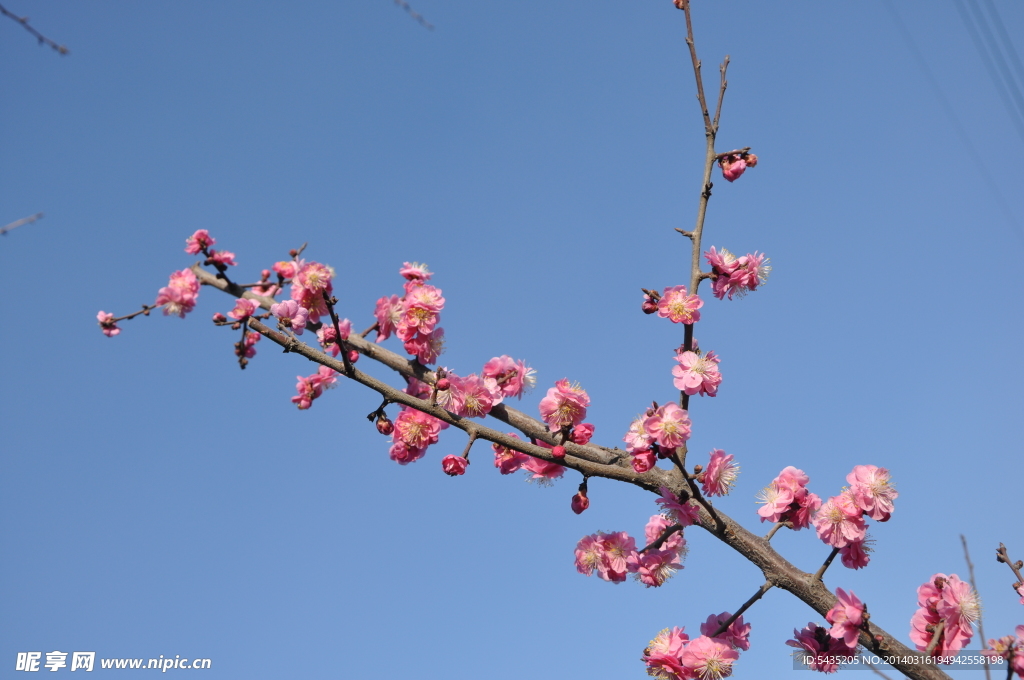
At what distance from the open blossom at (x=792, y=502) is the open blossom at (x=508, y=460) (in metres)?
1.07

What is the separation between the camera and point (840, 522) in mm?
2605

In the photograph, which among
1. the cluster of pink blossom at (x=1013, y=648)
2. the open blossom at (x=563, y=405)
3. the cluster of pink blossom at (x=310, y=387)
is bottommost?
the cluster of pink blossom at (x=1013, y=648)

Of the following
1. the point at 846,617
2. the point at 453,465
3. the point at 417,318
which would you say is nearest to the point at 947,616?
the point at 846,617

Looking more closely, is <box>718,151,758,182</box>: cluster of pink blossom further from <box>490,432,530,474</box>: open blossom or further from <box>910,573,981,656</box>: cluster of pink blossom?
<box>910,573,981,656</box>: cluster of pink blossom

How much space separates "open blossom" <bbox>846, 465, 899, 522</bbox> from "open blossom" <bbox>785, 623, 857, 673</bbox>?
0.51 meters

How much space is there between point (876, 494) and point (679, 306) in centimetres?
111

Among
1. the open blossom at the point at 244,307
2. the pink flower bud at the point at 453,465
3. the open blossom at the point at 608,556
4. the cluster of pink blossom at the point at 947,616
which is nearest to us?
the cluster of pink blossom at the point at 947,616

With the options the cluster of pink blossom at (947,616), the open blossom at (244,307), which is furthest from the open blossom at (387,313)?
the cluster of pink blossom at (947,616)

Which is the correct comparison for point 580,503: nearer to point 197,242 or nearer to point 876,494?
point 876,494

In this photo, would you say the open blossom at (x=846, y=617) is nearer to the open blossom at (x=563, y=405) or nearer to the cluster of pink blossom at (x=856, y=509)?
the cluster of pink blossom at (x=856, y=509)

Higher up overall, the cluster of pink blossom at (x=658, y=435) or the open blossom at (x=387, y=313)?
the open blossom at (x=387, y=313)

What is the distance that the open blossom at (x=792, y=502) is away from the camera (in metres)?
2.65

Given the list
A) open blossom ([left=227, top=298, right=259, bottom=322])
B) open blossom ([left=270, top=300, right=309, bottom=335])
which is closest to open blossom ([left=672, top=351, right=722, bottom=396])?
open blossom ([left=270, top=300, right=309, bottom=335])

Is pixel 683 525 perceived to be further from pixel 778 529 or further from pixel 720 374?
pixel 720 374
